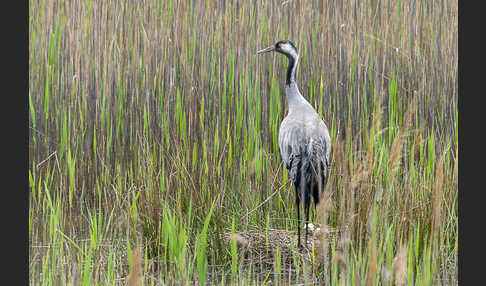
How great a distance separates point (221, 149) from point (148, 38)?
3.46 feet

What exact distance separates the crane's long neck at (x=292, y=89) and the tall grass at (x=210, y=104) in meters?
0.26

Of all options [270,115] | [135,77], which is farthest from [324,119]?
[135,77]

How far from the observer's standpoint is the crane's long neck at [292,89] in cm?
410

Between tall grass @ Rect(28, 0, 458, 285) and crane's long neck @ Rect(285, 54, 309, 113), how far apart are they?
261 millimetres

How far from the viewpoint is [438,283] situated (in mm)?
3271

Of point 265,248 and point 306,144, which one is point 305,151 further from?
point 265,248

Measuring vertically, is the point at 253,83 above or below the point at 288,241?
above

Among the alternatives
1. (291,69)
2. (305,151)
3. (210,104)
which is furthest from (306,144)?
(210,104)

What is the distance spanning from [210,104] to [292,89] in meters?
0.62

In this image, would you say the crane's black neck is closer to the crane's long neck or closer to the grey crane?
the crane's long neck

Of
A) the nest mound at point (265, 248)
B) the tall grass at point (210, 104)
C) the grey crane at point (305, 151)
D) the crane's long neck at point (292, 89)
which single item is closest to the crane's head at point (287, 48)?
the crane's long neck at point (292, 89)

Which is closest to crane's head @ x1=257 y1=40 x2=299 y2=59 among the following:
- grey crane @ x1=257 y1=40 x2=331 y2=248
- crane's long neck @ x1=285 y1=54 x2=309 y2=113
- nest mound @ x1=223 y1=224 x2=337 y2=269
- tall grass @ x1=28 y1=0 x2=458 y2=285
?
crane's long neck @ x1=285 y1=54 x2=309 y2=113

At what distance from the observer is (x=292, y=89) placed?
4.16 meters

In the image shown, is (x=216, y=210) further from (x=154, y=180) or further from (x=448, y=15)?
(x=448, y=15)
